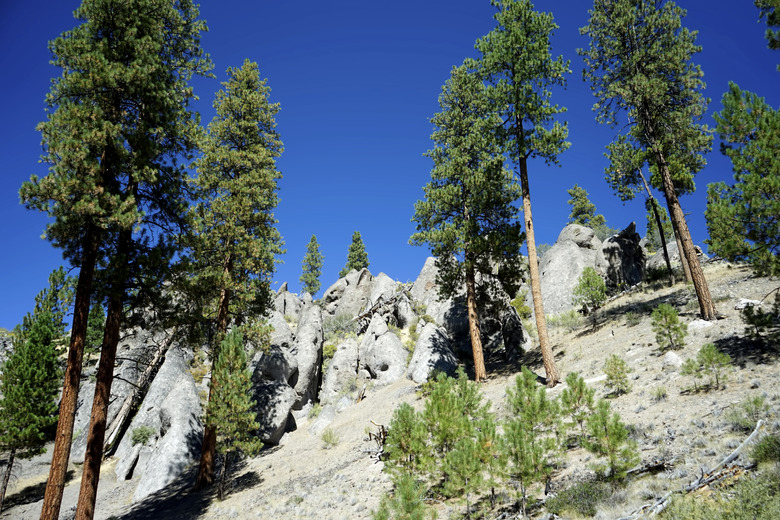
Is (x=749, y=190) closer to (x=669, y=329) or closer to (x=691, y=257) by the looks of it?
(x=669, y=329)

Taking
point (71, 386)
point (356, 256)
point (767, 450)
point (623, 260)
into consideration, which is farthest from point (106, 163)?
point (356, 256)

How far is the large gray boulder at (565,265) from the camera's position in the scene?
35.0 metres

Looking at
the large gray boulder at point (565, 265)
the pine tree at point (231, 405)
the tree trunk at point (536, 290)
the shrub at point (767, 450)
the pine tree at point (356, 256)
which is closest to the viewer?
the shrub at point (767, 450)

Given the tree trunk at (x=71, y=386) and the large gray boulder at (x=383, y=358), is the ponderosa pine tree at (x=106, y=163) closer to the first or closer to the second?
the tree trunk at (x=71, y=386)

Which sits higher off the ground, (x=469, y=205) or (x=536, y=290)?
(x=469, y=205)

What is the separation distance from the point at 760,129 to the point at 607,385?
23.8 ft

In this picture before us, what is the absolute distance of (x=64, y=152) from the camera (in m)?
8.64

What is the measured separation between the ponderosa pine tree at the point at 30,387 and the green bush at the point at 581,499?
21438mm

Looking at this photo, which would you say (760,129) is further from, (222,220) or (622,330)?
(222,220)

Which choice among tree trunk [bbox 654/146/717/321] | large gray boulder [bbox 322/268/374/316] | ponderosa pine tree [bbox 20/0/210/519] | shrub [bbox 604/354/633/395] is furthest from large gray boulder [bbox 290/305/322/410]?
large gray boulder [bbox 322/268/374/316]

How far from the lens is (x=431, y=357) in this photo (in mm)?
21281

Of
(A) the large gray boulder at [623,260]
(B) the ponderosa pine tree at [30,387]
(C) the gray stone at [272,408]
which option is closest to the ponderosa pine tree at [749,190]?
(C) the gray stone at [272,408]

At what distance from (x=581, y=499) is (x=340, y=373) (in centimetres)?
2152

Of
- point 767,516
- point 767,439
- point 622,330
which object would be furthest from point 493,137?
point 767,516
